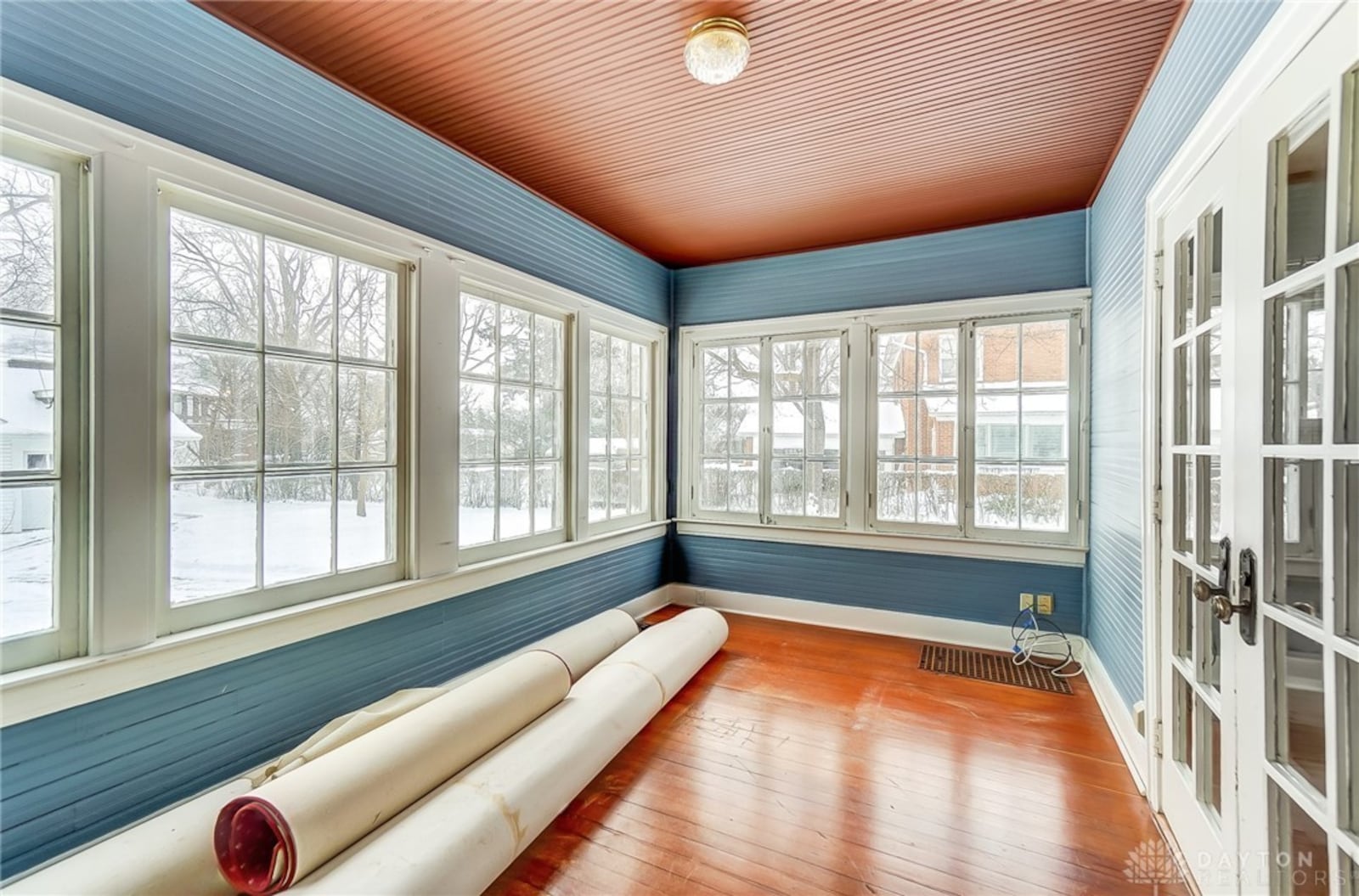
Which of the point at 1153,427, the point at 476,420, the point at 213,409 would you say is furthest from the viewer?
the point at 476,420

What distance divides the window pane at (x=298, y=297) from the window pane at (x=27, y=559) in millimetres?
773

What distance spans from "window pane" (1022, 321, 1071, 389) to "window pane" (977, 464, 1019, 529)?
1.83ft

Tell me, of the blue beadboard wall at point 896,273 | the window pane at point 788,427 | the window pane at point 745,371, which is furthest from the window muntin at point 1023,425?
the window pane at point 745,371

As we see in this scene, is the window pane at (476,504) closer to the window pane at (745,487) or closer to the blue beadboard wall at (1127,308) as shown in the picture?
the window pane at (745,487)

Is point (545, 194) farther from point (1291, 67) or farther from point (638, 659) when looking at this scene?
point (1291, 67)

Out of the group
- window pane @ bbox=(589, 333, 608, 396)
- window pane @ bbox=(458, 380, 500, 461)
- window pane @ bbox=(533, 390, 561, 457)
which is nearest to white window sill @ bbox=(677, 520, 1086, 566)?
window pane @ bbox=(589, 333, 608, 396)

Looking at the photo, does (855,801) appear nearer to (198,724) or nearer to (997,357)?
(198,724)

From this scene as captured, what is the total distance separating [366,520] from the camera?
2316 millimetres

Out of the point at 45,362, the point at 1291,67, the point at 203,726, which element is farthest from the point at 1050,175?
the point at 203,726

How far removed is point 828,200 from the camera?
3.30 metres

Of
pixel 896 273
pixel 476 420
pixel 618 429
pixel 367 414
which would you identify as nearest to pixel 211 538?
pixel 367 414

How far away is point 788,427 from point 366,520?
9.54ft

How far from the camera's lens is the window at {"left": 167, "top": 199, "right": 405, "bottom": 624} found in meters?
1.78

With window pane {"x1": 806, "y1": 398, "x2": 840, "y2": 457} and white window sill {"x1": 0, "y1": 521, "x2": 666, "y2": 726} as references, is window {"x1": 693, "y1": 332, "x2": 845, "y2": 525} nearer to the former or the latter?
window pane {"x1": 806, "y1": 398, "x2": 840, "y2": 457}
